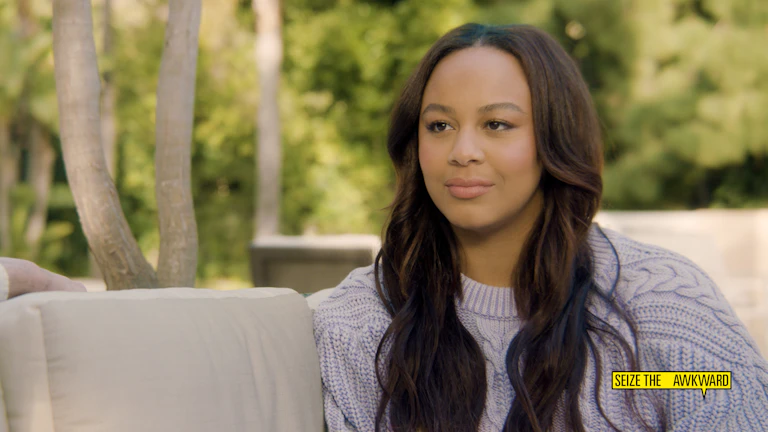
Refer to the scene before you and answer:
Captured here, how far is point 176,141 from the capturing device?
6.48ft

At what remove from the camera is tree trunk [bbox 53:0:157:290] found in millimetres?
1818

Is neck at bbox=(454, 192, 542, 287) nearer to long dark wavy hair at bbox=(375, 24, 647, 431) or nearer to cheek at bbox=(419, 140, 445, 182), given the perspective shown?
long dark wavy hair at bbox=(375, 24, 647, 431)

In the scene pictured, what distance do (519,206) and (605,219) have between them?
3.95 metres

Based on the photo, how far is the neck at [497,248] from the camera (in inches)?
67.6

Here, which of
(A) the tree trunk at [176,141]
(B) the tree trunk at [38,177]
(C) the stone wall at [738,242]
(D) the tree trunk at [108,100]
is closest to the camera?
(A) the tree trunk at [176,141]

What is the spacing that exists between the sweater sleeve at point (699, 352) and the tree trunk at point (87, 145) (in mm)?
1098

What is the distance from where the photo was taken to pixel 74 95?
1.83 metres

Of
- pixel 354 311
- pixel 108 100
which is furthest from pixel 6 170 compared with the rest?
pixel 354 311

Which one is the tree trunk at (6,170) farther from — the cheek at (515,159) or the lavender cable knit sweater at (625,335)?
the cheek at (515,159)

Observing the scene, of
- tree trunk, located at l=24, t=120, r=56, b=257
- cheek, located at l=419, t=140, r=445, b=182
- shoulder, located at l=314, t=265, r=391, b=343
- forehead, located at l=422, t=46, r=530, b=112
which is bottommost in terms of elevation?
tree trunk, located at l=24, t=120, r=56, b=257

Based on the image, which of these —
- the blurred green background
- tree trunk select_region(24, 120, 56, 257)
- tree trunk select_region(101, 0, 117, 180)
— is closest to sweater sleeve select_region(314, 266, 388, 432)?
the blurred green background

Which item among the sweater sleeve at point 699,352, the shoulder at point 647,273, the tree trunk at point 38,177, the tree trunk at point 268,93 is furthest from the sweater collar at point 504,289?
the tree trunk at point 38,177

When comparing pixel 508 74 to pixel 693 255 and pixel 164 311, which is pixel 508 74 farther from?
pixel 693 255

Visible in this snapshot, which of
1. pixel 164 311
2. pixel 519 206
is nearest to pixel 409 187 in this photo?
pixel 519 206
